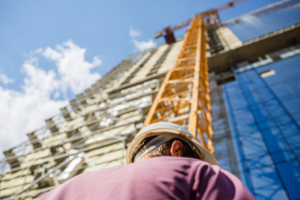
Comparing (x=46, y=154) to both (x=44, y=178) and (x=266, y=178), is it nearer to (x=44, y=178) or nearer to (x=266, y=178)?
(x=44, y=178)

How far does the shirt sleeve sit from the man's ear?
50cm

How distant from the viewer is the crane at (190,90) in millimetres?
7468

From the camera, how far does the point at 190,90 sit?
32.1 ft

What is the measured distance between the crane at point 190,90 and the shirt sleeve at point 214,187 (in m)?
4.25

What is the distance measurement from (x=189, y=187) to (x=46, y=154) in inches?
469

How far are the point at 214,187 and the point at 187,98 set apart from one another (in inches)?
497

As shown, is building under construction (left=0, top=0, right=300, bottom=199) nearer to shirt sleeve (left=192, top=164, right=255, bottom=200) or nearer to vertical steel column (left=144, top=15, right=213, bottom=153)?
Answer: vertical steel column (left=144, top=15, right=213, bottom=153)

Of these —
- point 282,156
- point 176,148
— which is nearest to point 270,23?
point 282,156

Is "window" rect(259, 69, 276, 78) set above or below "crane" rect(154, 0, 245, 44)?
below

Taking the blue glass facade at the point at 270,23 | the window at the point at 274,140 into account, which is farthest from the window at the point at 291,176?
the blue glass facade at the point at 270,23

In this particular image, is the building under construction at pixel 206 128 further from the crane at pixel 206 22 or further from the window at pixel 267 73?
the crane at pixel 206 22

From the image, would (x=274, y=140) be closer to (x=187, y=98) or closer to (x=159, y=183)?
(x=187, y=98)

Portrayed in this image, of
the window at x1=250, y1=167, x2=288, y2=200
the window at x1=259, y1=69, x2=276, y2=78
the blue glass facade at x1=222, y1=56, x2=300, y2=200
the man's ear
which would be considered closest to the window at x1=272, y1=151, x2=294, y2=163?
the blue glass facade at x1=222, y1=56, x2=300, y2=200

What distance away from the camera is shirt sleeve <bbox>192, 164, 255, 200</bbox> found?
1210 millimetres
